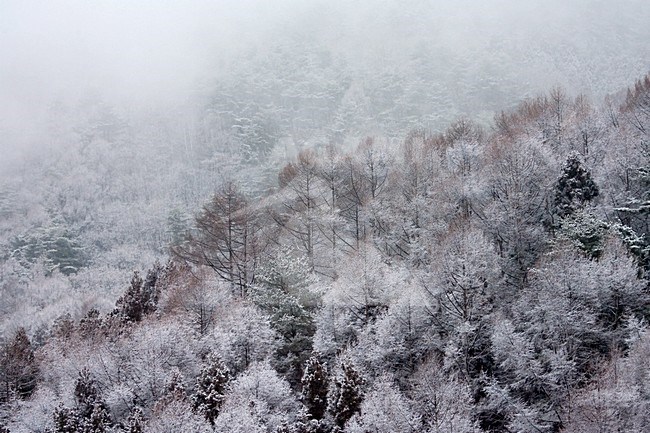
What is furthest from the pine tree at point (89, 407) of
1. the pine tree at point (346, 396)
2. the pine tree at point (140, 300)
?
the pine tree at point (346, 396)

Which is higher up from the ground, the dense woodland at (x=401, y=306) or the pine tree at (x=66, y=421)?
the dense woodland at (x=401, y=306)

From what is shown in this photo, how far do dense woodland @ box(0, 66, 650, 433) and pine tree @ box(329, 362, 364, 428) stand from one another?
0.11 metres

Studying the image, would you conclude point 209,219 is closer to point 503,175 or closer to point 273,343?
point 273,343

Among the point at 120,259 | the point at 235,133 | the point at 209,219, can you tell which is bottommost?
the point at 120,259

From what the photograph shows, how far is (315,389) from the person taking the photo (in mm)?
30828

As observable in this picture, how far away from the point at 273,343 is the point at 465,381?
1281cm

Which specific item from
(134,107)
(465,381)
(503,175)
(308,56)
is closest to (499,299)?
(465,381)

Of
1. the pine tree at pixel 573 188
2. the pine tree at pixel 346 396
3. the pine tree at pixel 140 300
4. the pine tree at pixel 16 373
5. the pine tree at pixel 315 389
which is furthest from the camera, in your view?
the pine tree at pixel 140 300

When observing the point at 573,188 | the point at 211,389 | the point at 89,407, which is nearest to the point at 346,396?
the point at 211,389

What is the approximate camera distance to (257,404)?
29.0 m

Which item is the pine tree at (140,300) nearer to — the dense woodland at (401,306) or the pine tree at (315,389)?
the dense woodland at (401,306)

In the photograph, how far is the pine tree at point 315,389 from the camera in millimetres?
30531

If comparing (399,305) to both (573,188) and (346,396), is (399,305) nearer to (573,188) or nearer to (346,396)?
(346,396)

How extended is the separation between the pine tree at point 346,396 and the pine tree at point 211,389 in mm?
6295
